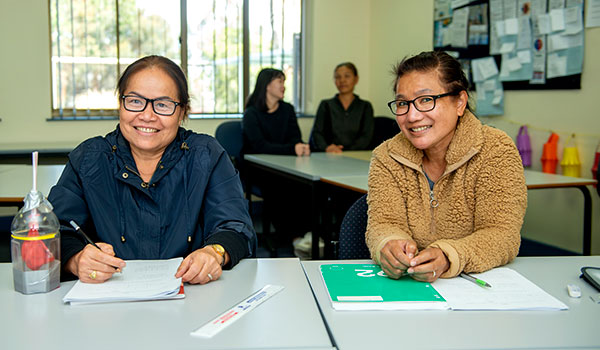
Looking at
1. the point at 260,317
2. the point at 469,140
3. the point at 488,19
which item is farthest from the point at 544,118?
the point at 260,317

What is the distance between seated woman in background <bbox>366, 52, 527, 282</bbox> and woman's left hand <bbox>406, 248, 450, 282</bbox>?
121 millimetres

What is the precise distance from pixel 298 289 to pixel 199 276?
0.22m

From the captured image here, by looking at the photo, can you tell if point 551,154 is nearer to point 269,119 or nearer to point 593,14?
point 593,14

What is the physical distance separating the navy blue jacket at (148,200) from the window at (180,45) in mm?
3760

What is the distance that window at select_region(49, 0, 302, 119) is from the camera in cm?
515

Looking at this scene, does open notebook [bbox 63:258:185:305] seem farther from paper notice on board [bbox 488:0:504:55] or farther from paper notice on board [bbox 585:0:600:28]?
paper notice on board [bbox 488:0:504:55]

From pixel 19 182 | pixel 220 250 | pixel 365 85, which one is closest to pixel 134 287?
pixel 220 250

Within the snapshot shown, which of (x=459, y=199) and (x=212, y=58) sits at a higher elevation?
(x=212, y=58)

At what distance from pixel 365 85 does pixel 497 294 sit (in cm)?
509

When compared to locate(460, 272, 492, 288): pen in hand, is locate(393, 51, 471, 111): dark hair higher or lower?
higher

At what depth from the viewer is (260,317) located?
3.57ft

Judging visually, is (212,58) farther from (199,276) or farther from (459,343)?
(459,343)

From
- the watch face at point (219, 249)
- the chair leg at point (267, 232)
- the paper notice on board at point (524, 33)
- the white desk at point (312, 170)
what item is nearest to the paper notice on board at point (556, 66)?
the paper notice on board at point (524, 33)

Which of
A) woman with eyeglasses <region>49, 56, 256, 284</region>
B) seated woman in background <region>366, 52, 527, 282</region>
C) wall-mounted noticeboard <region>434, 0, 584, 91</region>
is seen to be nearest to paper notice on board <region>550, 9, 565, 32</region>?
wall-mounted noticeboard <region>434, 0, 584, 91</region>
